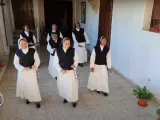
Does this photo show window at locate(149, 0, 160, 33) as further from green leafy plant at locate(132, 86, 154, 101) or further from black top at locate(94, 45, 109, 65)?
green leafy plant at locate(132, 86, 154, 101)

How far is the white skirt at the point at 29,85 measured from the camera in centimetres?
312

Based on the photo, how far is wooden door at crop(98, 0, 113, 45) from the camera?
213 inches

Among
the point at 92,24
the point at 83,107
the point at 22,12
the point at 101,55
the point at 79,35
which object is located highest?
the point at 22,12

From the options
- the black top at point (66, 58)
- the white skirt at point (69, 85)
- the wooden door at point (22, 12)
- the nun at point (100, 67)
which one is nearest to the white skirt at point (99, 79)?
the nun at point (100, 67)

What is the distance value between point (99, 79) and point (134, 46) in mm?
1184

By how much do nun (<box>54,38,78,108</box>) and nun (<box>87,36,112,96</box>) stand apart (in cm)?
57

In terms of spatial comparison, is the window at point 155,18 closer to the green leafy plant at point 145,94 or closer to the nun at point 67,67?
the green leafy plant at point 145,94

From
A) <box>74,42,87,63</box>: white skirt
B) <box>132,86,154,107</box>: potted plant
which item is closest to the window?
<box>132,86,154,107</box>: potted plant

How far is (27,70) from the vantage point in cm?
310

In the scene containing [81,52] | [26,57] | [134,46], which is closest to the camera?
[26,57]

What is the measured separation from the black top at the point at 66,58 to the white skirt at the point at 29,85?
0.53 meters

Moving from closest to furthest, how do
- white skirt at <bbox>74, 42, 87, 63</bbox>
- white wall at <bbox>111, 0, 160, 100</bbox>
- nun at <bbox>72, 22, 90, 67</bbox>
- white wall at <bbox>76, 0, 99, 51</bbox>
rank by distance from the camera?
white wall at <bbox>111, 0, 160, 100</bbox>
nun at <bbox>72, 22, 90, 67</bbox>
white skirt at <bbox>74, 42, 87, 63</bbox>
white wall at <bbox>76, 0, 99, 51</bbox>

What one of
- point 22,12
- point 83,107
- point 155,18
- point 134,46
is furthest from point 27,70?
point 22,12

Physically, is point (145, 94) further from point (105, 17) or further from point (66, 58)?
point (105, 17)
